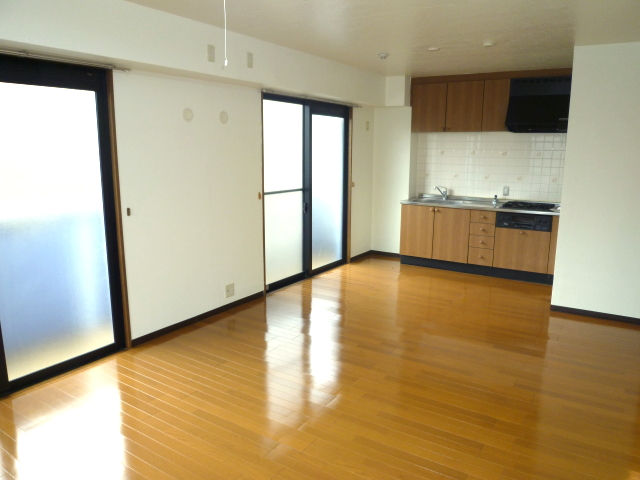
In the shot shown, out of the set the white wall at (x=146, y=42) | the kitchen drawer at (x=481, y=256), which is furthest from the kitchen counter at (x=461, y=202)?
the white wall at (x=146, y=42)

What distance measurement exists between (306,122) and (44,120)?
3216 mm

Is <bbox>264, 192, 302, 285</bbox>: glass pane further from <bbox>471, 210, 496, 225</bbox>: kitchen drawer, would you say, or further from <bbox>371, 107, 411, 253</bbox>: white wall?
<bbox>471, 210, 496, 225</bbox>: kitchen drawer

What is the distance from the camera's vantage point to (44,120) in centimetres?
337

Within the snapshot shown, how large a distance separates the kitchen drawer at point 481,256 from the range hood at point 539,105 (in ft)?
5.33

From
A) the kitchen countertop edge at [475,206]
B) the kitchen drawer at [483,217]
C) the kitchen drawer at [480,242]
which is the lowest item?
the kitchen drawer at [480,242]

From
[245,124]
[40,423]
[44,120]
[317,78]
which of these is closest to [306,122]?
[317,78]

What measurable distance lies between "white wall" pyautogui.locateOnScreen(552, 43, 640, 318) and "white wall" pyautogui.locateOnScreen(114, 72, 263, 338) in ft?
10.6

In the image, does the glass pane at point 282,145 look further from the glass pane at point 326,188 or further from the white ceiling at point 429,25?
the white ceiling at point 429,25

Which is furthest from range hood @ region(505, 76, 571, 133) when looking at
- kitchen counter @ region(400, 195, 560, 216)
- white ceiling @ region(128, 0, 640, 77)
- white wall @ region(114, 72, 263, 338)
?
white wall @ region(114, 72, 263, 338)

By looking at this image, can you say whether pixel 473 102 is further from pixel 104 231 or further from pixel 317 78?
pixel 104 231

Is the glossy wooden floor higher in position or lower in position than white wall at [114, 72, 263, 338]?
lower

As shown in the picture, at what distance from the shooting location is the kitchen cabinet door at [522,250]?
6.03 metres

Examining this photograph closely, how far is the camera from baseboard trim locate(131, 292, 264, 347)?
4.22m

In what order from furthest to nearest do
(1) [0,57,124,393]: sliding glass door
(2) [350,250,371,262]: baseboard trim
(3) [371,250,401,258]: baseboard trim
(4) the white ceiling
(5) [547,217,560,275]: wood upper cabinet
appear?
(3) [371,250,401,258]: baseboard trim → (2) [350,250,371,262]: baseboard trim → (5) [547,217,560,275]: wood upper cabinet → (4) the white ceiling → (1) [0,57,124,393]: sliding glass door
